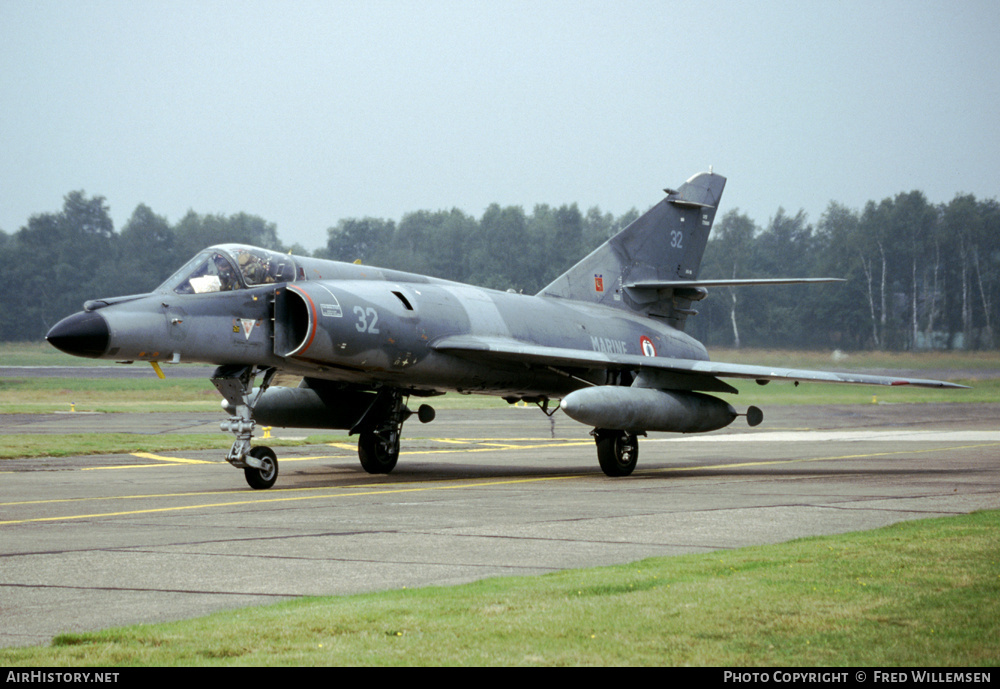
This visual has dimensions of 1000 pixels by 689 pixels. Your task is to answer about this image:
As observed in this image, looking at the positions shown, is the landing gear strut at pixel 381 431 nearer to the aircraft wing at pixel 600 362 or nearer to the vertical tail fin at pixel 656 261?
the aircraft wing at pixel 600 362

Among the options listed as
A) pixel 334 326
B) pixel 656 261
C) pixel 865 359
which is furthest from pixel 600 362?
pixel 865 359

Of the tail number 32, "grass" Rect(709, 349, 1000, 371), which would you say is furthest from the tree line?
the tail number 32

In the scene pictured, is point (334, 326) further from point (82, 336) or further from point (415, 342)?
point (82, 336)

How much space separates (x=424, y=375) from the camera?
49.0 feet

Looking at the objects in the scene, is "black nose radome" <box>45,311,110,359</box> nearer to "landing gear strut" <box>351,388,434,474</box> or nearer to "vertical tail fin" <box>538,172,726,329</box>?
"landing gear strut" <box>351,388,434,474</box>

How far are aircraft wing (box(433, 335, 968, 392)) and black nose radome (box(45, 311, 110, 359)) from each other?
4722mm

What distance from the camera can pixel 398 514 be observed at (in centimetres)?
1037

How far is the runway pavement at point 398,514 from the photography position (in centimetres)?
658

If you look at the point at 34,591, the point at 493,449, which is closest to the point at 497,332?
the point at 493,449

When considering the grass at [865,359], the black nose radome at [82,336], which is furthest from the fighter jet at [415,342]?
the grass at [865,359]

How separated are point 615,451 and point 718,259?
64.4 metres

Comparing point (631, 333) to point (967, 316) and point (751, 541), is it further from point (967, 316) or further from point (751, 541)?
point (967, 316)

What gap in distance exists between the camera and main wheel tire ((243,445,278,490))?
41.7 ft

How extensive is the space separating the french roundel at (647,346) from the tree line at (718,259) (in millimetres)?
34017
